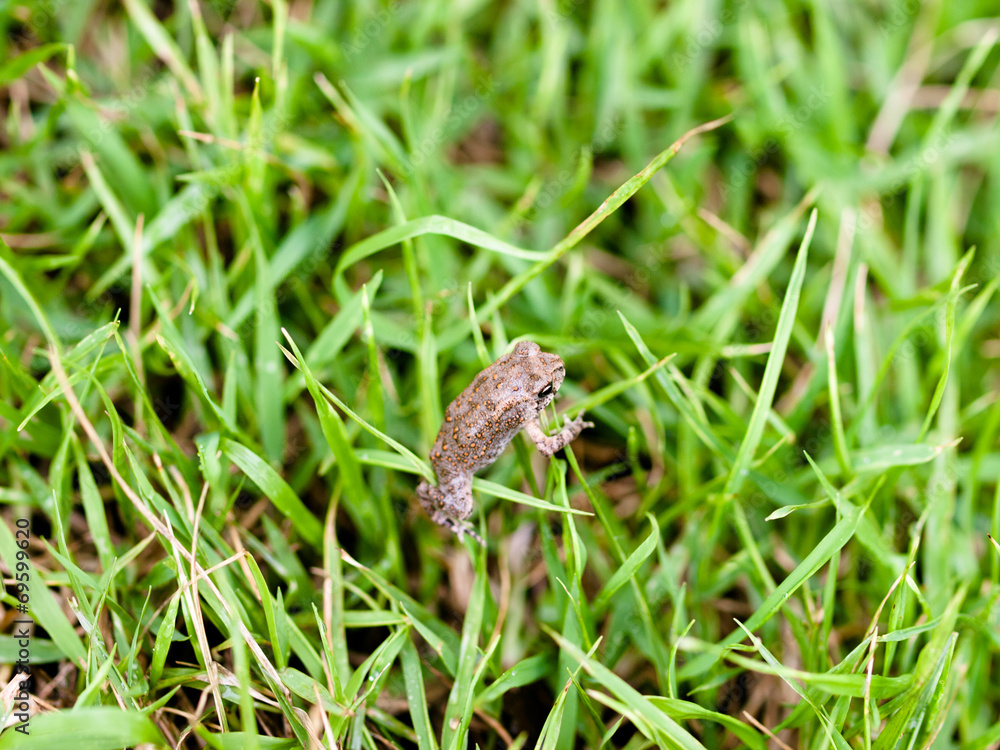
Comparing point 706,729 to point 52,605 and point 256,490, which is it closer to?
point 256,490

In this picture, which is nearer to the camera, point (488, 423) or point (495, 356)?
point (488, 423)

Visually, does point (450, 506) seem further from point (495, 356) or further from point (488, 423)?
point (495, 356)

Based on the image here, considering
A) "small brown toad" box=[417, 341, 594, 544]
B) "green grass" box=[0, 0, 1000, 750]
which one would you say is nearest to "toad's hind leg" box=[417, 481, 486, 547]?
"small brown toad" box=[417, 341, 594, 544]

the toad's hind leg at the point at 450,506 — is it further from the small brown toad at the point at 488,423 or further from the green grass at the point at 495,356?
the green grass at the point at 495,356

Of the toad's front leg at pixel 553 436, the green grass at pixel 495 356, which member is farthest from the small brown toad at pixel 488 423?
the green grass at pixel 495 356

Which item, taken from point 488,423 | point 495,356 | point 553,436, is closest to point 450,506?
point 488,423

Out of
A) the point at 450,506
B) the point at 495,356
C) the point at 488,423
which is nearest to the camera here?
the point at 488,423

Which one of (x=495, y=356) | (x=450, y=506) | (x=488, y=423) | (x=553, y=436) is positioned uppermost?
(x=495, y=356)
